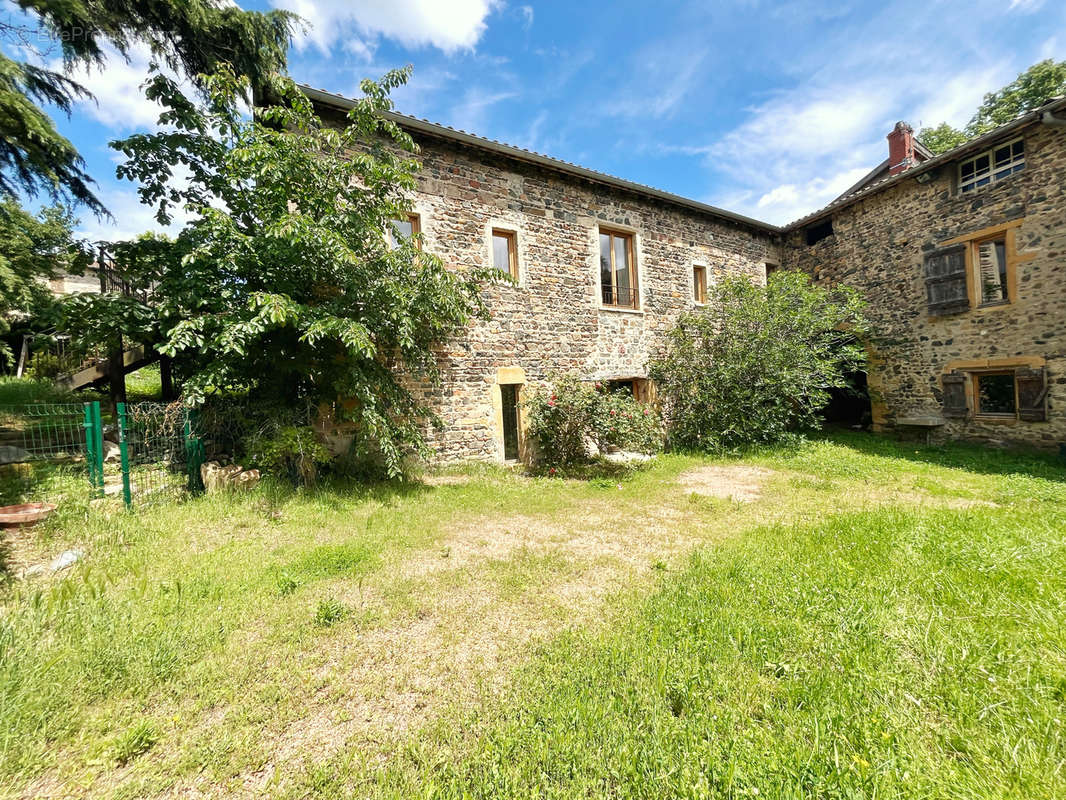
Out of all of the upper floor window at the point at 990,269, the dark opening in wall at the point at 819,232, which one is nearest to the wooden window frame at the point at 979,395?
the upper floor window at the point at 990,269

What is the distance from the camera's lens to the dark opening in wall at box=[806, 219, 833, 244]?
12273 millimetres

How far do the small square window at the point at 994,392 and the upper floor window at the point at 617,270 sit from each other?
847cm

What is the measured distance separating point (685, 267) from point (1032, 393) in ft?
25.5

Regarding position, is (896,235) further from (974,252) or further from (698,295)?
(698,295)

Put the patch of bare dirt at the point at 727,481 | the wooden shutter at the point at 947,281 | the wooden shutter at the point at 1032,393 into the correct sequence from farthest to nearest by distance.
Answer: the wooden shutter at the point at 947,281, the wooden shutter at the point at 1032,393, the patch of bare dirt at the point at 727,481

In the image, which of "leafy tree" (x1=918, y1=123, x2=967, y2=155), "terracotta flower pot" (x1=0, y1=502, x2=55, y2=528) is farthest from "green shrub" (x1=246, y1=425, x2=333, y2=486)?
"leafy tree" (x1=918, y1=123, x2=967, y2=155)

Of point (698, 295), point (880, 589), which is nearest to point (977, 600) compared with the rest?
point (880, 589)

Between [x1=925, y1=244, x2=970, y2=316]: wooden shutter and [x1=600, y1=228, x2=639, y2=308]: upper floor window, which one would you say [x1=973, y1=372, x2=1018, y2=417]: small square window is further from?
[x1=600, y1=228, x2=639, y2=308]: upper floor window

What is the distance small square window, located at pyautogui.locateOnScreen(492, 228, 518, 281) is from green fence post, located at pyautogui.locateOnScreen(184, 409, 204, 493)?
19.2 ft

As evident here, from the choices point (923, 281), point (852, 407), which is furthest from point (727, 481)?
point (852, 407)

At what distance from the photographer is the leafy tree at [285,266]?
5102mm

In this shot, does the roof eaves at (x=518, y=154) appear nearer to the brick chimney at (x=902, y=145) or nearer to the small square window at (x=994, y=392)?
the brick chimney at (x=902, y=145)

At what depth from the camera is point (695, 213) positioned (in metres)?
11.0

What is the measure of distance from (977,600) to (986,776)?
6.05 feet
